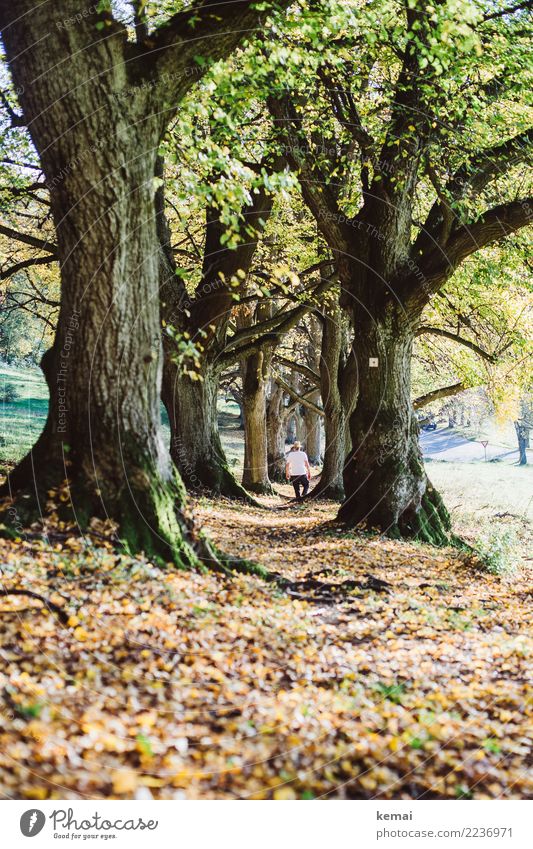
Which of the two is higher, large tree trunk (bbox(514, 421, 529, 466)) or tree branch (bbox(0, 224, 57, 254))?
tree branch (bbox(0, 224, 57, 254))

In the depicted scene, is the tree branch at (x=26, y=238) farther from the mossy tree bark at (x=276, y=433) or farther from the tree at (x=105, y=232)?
the mossy tree bark at (x=276, y=433)

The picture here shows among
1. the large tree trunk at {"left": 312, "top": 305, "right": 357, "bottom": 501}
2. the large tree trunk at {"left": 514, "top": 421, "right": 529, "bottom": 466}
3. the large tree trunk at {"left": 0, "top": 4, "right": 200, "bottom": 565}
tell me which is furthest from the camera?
the large tree trunk at {"left": 514, "top": 421, "right": 529, "bottom": 466}

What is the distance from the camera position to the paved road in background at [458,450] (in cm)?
3783

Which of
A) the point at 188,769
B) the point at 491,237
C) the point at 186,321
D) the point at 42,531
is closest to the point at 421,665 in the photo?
the point at 188,769

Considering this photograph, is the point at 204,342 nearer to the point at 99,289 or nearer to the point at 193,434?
the point at 193,434

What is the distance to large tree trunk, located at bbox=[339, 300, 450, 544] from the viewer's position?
12.9 m

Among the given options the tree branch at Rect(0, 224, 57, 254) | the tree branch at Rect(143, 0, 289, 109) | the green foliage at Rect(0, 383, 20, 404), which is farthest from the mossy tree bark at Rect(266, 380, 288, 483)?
the tree branch at Rect(143, 0, 289, 109)

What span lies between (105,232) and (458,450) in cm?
3463

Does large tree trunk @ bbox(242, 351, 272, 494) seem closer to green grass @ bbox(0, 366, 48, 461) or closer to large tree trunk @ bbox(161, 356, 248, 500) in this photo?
large tree trunk @ bbox(161, 356, 248, 500)

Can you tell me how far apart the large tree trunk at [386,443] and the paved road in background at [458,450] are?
2422cm

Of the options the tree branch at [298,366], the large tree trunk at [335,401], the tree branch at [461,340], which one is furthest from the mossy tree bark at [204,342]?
the tree branch at [298,366]

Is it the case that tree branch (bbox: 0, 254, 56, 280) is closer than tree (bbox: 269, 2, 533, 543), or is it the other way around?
tree (bbox: 269, 2, 533, 543)

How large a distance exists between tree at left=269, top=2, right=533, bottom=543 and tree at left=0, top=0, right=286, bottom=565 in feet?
15.8
